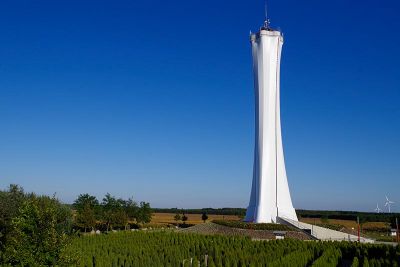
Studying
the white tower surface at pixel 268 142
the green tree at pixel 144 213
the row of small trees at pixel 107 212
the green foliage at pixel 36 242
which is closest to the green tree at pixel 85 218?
the row of small trees at pixel 107 212

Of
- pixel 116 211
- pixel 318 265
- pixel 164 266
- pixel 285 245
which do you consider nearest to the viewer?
pixel 318 265

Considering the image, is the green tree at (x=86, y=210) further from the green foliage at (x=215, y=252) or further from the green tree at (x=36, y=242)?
the green tree at (x=36, y=242)

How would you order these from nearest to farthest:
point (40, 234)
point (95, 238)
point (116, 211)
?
1. point (40, 234)
2. point (95, 238)
3. point (116, 211)

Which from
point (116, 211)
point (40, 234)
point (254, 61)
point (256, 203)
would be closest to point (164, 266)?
point (40, 234)

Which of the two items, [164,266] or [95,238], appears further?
[95,238]

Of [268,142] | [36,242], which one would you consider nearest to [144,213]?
[268,142]

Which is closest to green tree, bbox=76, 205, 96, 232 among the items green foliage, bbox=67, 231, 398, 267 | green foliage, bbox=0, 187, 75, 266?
green foliage, bbox=67, 231, 398, 267

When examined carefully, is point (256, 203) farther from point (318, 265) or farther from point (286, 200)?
point (318, 265)

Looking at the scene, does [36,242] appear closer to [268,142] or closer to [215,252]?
[215,252]
